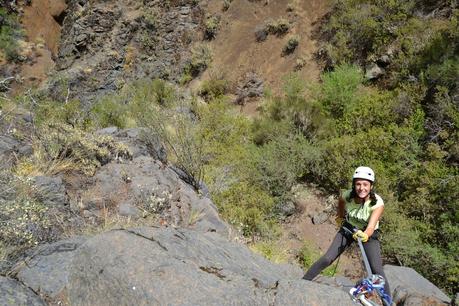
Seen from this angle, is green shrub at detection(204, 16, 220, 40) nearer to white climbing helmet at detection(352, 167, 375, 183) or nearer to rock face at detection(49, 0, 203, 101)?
rock face at detection(49, 0, 203, 101)

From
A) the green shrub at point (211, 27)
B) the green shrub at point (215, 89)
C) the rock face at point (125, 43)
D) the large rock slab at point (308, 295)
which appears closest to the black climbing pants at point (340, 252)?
the large rock slab at point (308, 295)

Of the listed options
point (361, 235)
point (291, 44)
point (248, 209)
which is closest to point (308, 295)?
point (361, 235)

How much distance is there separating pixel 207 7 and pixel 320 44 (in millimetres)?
6947

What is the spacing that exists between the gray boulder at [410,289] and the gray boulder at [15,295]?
208 inches

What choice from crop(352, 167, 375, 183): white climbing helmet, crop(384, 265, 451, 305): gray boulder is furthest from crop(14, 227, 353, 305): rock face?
crop(384, 265, 451, 305): gray boulder

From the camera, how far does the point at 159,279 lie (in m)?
2.94

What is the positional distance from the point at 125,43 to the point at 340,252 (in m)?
18.3

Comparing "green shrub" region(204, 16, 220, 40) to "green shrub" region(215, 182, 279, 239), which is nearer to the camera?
"green shrub" region(215, 182, 279, 239)

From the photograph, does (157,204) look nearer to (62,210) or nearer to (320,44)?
(62,210)

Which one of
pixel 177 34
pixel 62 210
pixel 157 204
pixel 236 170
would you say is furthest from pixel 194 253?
pixel 177 34

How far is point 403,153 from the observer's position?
33.3ft

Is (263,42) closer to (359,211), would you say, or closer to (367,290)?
(359,211)

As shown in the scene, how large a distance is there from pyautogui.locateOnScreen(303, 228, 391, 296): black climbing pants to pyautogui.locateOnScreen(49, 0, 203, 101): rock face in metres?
15.3

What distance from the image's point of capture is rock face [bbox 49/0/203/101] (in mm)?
19156
